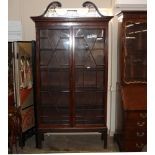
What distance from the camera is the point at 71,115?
3293 mm

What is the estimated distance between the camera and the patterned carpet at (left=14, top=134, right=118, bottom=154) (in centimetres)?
314

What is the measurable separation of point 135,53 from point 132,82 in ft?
1.21

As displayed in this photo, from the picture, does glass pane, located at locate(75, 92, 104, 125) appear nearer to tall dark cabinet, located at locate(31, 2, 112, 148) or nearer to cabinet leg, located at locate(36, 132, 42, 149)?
tall dark cabinet, located at locate(31, 2, 112, 148)

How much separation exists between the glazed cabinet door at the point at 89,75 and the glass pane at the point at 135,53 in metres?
0.30

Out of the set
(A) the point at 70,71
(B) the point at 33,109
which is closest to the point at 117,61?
(A) the point at 70,71

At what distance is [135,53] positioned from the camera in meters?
3.30

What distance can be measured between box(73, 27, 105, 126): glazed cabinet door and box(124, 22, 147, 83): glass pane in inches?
11.8

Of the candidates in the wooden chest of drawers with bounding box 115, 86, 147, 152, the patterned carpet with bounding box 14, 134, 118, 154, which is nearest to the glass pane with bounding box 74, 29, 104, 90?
the wooden chest of drawers with bounding box 115, 86, 147, 152

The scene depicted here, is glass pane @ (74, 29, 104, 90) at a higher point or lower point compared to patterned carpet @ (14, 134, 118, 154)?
higher

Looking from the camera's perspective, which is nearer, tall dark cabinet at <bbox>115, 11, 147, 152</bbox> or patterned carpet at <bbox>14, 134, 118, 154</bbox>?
tall dark cabinet at <bbox>115, 11, 147, 152</bbox>

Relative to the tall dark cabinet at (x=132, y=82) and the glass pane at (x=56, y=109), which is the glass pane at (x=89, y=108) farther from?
the tall dark cabinet at (x=132, y=82)

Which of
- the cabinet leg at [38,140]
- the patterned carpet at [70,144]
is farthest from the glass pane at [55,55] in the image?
the patterned carpet at [70,144]

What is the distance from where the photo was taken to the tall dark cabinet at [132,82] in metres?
2.88

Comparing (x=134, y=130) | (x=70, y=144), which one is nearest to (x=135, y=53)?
(x=134, y=130)
